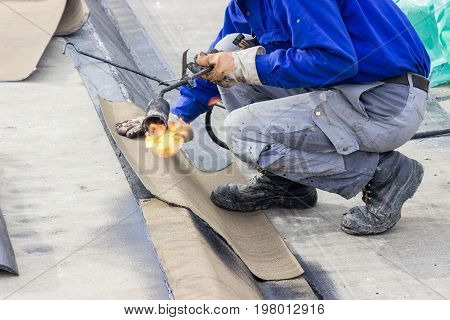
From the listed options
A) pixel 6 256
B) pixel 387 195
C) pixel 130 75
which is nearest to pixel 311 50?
pixel 387 195

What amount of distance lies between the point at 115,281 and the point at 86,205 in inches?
27.5

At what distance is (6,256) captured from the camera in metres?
3.10

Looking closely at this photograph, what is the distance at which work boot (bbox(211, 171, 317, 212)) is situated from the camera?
13.3ft

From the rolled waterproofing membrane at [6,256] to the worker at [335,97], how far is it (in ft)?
3.64

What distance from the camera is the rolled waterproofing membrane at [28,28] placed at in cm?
511

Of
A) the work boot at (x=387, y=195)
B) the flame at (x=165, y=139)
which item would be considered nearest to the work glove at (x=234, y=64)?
the flame at (x=165, y=139)

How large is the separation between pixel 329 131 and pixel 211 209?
67 cm

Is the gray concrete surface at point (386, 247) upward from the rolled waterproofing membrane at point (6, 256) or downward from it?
downward

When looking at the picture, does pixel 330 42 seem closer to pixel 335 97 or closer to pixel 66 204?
pixel 335 97

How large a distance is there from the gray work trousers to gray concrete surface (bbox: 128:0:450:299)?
0.25 metres

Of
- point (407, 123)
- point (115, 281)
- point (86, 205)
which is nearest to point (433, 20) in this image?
point (407, 123)

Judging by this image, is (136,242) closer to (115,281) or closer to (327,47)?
(115,281)

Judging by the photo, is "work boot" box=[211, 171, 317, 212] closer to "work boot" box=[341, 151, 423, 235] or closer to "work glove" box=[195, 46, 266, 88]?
"work boot" box=[341, 151, 423, 235]

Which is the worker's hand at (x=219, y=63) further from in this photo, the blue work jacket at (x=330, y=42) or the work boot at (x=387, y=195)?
the work boot at (x=387, y=195)
